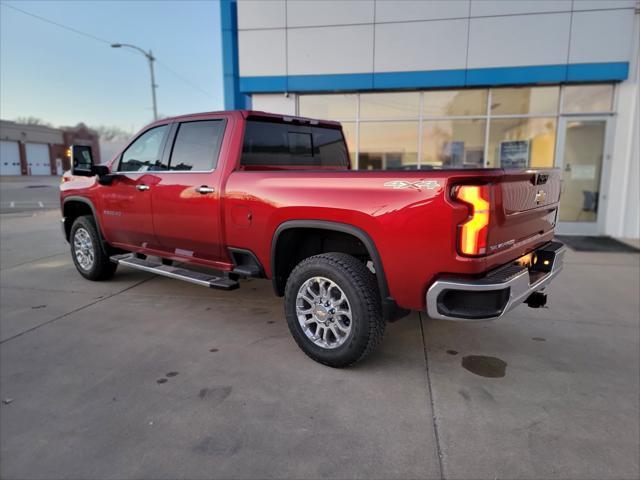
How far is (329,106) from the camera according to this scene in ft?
35.5

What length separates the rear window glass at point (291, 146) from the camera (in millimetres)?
4195

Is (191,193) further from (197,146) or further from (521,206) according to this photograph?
(521,206)

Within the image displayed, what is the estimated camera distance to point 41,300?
16.8 ft

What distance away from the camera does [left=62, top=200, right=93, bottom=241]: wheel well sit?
6.04m

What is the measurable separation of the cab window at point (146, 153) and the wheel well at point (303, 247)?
180 centimetres

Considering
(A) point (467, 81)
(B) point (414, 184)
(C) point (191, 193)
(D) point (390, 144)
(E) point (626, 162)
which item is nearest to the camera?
(B) point (414, 184)

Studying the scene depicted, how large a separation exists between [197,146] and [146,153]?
0.93m

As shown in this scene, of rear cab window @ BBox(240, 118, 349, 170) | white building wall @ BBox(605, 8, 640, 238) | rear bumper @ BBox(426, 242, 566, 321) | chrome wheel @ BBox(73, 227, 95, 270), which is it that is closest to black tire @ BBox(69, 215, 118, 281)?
chrome wheel @ BBox(73, 227, 95, 270)

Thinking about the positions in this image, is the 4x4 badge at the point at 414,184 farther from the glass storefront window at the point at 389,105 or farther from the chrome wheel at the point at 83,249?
the glass storefront window at the point at 389,105

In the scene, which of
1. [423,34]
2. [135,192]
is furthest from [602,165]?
[135,192]

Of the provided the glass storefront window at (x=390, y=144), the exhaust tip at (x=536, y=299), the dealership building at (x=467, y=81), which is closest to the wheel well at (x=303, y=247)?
the exhaust tip at (x=536, y=299)

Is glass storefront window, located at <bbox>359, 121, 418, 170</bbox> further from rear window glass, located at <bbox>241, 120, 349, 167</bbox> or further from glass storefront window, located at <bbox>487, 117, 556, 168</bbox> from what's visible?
rear window glass, located at <bbox>241, 120, 349, 167</bbox>

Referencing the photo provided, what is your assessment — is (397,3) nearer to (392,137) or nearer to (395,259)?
(392,137)

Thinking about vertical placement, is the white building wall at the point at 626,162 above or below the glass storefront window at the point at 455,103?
below
